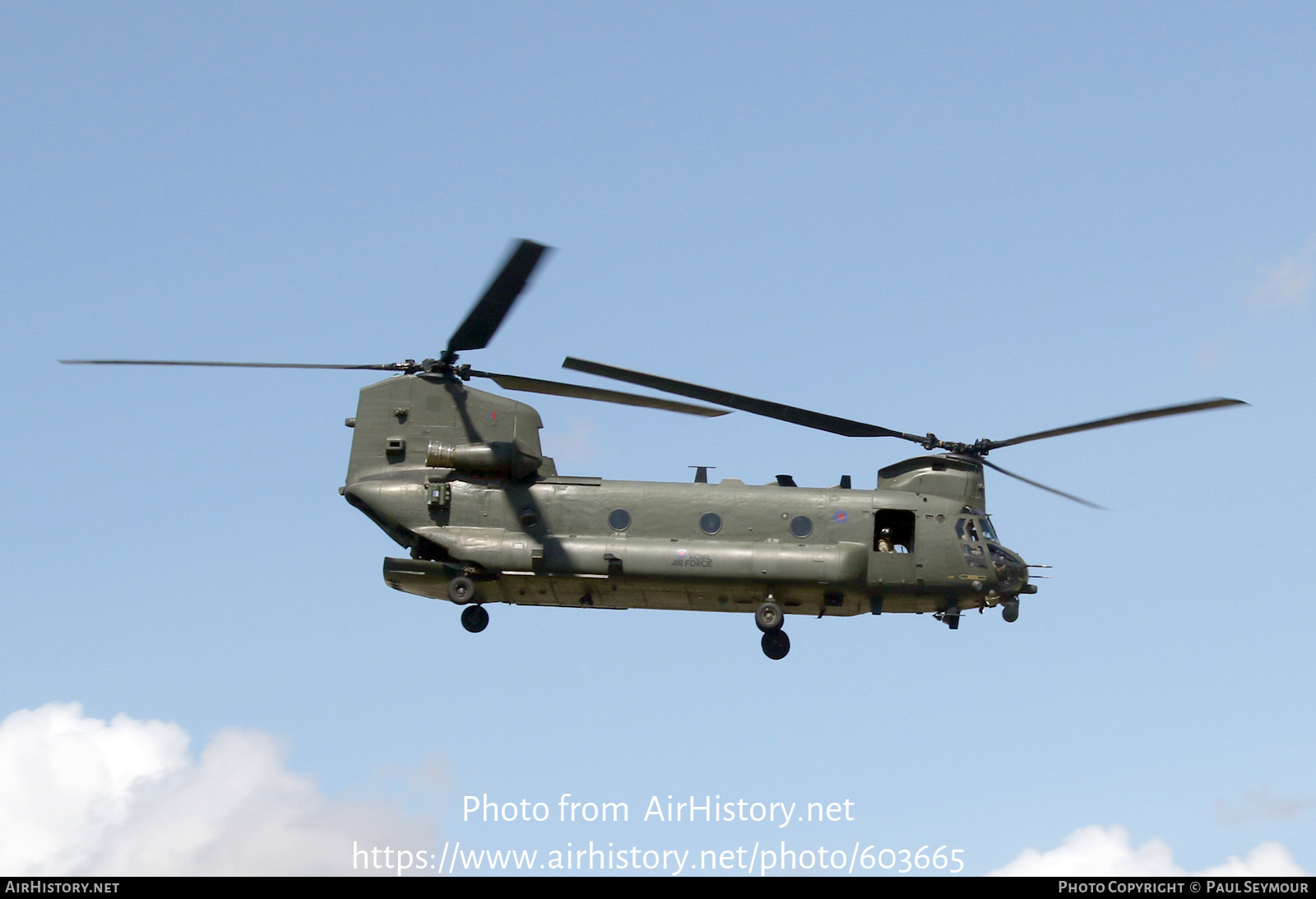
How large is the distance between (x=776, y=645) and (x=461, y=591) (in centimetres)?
711

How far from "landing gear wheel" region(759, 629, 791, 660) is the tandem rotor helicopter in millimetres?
26

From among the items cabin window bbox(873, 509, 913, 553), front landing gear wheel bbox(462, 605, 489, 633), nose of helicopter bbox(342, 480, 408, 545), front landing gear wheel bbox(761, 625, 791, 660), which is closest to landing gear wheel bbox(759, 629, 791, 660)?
front landing gear wheel bbox(761, 625, 791, 660)

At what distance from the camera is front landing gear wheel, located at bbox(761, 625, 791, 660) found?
34.5 meters

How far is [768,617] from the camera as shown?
111 feet

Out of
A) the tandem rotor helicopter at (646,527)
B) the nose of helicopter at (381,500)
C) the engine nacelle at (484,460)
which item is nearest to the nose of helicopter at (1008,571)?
the tandem rotor helicopter at (646,527)

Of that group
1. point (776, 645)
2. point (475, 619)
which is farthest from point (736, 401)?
point (475, 619)

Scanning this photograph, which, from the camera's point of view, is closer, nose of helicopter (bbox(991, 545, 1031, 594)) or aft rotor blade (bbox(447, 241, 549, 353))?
aft rotor blade (bbox(447, 241, 549, 353))

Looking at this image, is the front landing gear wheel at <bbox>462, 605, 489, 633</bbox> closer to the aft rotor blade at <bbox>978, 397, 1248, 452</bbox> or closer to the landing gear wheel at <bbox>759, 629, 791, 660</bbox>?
the landing gear wheel at <bbox>759, 629, 791, 660</bbox>

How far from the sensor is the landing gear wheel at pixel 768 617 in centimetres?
3372

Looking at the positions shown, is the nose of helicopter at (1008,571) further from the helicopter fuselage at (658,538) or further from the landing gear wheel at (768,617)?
the landing gear wheel at (768,617)

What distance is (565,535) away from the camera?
112 ft

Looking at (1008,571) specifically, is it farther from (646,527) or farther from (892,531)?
(646,527)
